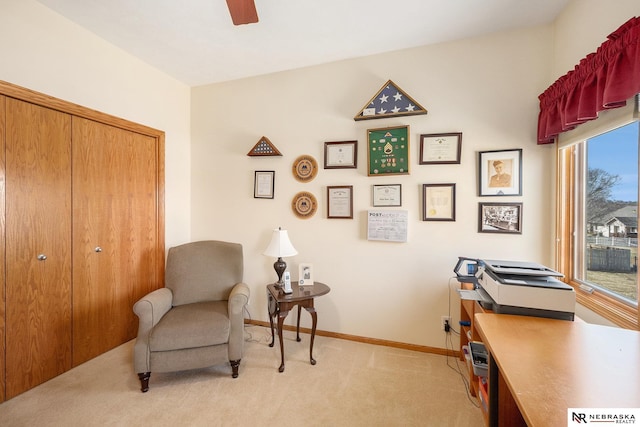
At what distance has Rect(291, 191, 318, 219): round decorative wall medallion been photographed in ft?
8.58

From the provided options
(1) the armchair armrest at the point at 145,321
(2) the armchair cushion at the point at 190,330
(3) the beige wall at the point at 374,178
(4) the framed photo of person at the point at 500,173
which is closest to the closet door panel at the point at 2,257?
(1) the armchair armrest at the point at 145,321

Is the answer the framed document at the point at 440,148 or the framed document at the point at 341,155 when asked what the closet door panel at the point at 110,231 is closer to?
the framed document at the point at 341,155

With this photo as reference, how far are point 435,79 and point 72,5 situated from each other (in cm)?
274

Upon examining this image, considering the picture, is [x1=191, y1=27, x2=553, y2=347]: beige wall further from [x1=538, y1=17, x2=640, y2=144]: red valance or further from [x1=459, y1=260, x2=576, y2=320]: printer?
[x1=459, y1=260, x2=576, y2=320]: printer

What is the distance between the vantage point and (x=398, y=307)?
2.38 metres

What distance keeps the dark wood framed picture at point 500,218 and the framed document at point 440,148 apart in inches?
17.9

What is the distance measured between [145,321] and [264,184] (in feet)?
5.03

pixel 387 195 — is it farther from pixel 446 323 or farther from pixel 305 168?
pixel 446 323

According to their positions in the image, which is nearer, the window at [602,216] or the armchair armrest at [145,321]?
the window at [602,216]

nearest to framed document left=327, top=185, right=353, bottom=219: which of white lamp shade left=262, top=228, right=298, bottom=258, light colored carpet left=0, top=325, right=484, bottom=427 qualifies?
white lamp shade left=262, top=228, right=298, bottom=258

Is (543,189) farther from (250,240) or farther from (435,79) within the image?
(250,240)

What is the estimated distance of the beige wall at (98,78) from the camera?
5.70 feet

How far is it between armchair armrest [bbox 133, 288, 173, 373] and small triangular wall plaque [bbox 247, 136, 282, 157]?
155 cm

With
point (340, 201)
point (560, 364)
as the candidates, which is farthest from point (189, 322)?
point (560, 364)
